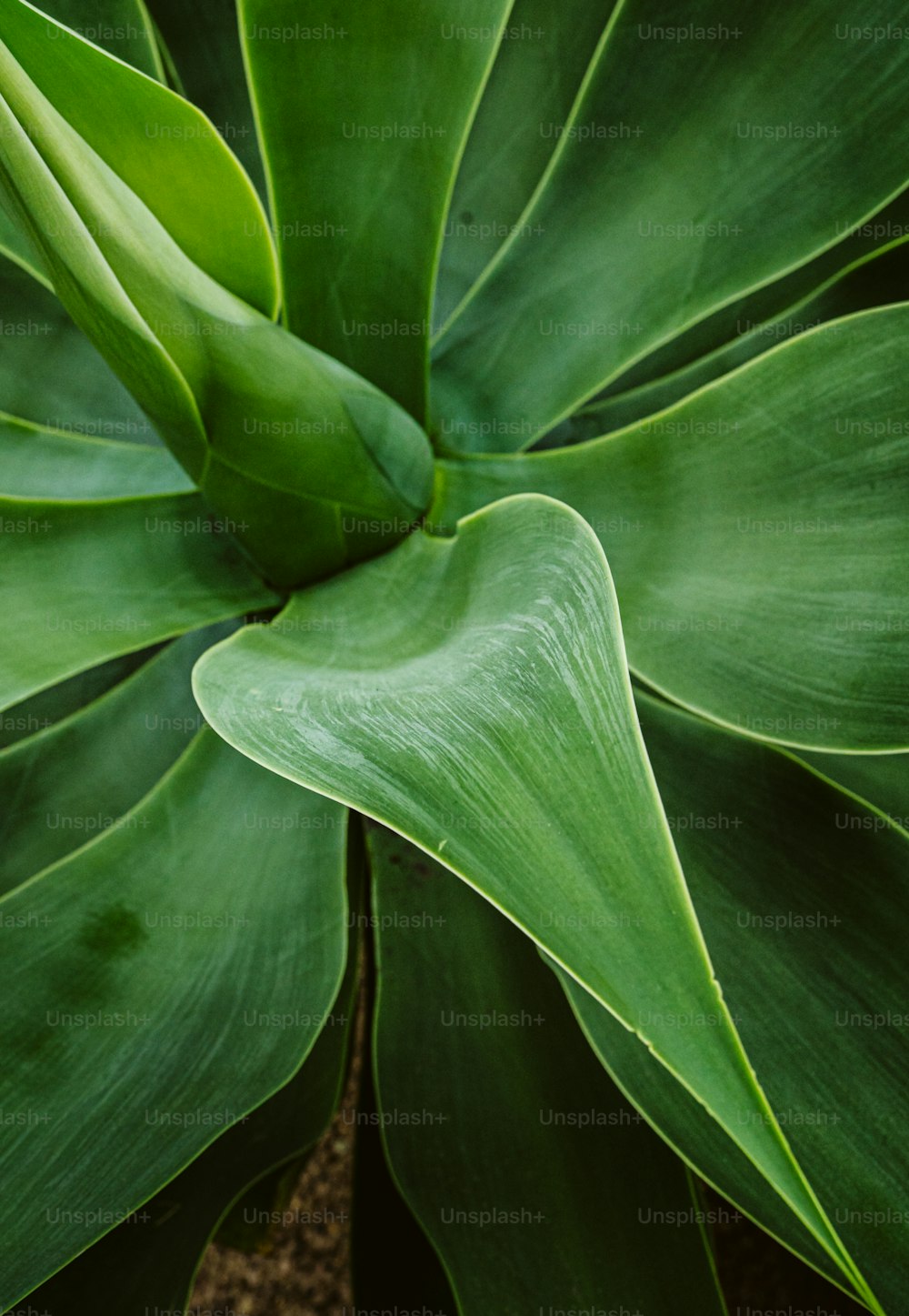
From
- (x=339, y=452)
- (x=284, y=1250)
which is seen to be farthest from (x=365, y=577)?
(x=284, y=1250)

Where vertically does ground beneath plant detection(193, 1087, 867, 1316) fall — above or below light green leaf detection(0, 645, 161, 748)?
below

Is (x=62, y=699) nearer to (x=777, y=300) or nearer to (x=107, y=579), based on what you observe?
(x=107, y=579)

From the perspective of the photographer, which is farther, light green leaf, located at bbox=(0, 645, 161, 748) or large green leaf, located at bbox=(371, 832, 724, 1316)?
light green leaf, located at bbox=(0, 645, 161, 748)

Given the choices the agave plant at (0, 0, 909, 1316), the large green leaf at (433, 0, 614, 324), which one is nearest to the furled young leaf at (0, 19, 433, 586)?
the agave plant at (0, 0, 909, 1316)

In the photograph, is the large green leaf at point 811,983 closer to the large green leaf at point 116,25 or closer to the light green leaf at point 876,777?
the light green leaf at point 876,777

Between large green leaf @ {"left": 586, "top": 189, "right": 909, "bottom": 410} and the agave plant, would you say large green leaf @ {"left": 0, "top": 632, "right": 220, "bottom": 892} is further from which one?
large green leaf @ {"left": 586, "top": 189, "right": 909, "bottom": 410}

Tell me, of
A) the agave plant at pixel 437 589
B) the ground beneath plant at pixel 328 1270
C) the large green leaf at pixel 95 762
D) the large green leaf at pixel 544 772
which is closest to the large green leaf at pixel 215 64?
the agave plant at pixel 437 589
